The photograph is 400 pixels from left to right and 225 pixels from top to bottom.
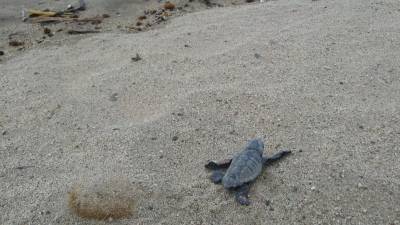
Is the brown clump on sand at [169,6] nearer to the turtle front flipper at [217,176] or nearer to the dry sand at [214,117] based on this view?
the dry sand at [214,117]

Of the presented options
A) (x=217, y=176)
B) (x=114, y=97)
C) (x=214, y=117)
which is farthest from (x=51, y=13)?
(x=217, y=176)

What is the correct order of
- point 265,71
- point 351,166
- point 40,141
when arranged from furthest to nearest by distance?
point 265,71
point 40,141
point 351,166

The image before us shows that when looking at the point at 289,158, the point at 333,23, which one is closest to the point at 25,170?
the point at 289,158

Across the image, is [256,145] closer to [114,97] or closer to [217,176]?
[217,176]

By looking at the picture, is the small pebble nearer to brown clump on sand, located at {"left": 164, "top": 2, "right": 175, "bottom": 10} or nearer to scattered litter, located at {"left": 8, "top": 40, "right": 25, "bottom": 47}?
scattered litter, located at {"left": 8, "top": 40, "right": 25, "bottom": 47}

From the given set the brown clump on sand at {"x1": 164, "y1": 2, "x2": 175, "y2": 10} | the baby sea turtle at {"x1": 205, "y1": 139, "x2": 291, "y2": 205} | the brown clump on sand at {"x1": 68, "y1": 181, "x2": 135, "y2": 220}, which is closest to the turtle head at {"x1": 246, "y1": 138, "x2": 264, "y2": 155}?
the baby sea turtle at {"x1": 205, "y1": 139, "x2": 291, "y2": 205}

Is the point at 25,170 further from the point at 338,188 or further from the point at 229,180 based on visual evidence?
the point at 338,188
